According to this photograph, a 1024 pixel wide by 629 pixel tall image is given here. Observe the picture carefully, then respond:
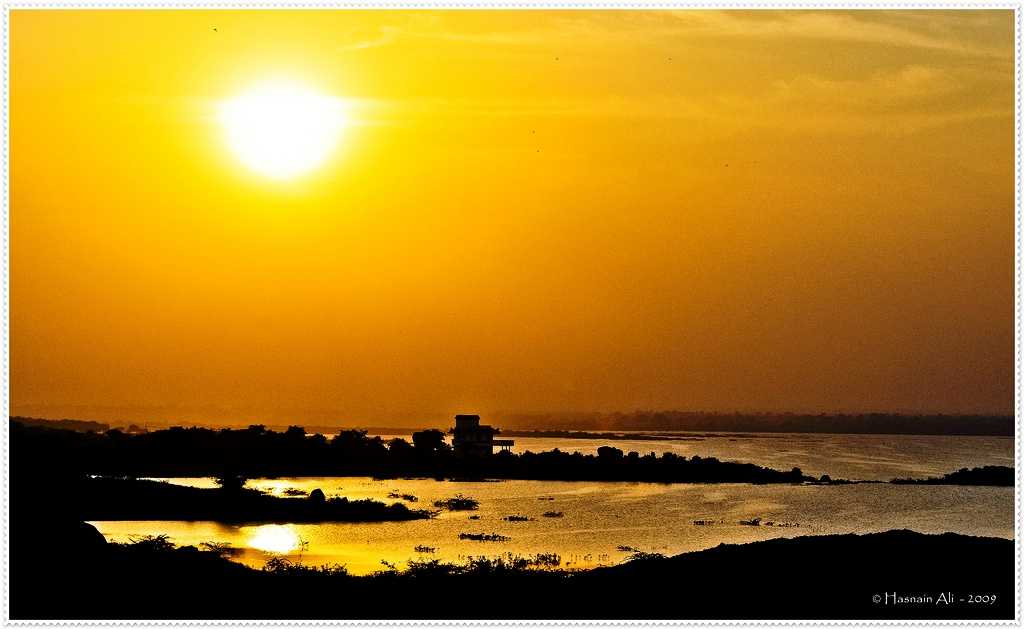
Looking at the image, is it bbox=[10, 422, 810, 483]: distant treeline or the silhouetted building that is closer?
bbox=[10, 422, 810, 483]: distant treeline

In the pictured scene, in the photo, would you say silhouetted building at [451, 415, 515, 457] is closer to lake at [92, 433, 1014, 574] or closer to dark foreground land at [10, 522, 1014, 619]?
lake at [92, 433, 1014, 574]

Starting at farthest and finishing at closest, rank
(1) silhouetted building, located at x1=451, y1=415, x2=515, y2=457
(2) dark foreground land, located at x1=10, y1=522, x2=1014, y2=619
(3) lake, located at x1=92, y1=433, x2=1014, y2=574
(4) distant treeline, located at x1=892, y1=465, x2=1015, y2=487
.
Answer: (4) distant treeline, located at x1=892, y1=465, x2=1015, y2=487
(1) silhouetted building, located at x1=451, y1=415, x2=515, y2=457
(3) lake, located at x1=92, y1=433, x2=1014, y2=574
(2) dark foreground land, located at x1=10, y1=522, x2=1014, y2=619

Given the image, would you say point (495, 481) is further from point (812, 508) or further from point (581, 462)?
point (812, 508)

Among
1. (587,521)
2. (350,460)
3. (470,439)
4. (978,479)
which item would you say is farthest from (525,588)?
(978,479)

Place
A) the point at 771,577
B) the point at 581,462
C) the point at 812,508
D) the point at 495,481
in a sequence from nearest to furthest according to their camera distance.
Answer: the point at 771,577 < the point at 812,508 < the point at 495,481 < the point at 581,462

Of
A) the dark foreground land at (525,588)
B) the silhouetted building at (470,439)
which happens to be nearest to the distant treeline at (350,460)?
the silhouetted building at (470,439)

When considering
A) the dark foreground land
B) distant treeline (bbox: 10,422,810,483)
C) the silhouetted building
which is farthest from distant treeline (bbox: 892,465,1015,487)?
the dark foreground land
